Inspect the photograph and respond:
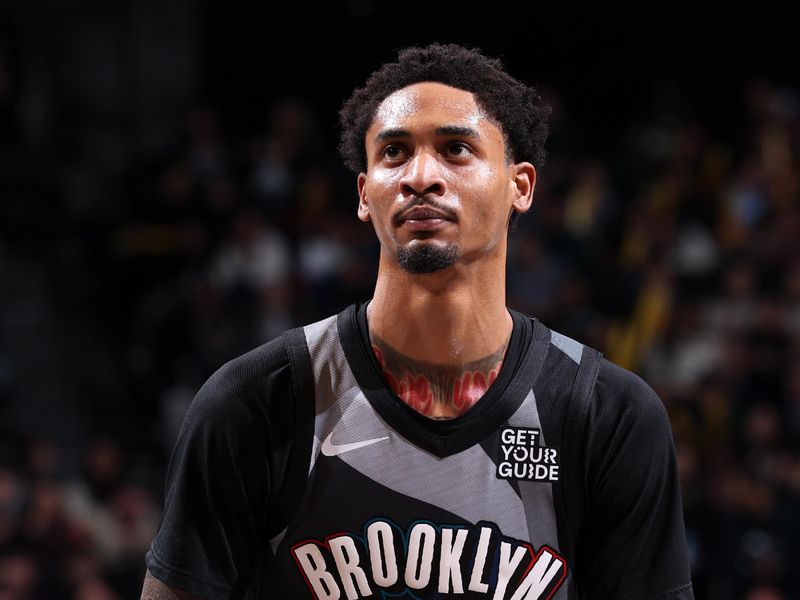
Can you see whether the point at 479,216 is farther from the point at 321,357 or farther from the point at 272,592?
the point at 272,592

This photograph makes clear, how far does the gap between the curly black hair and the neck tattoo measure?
478 millimetres

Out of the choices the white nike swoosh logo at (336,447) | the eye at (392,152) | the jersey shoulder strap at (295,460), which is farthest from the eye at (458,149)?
the white nike swoosh logo at (336,447)

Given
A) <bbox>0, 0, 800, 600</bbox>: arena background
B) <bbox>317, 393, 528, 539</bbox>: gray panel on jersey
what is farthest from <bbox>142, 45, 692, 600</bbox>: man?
<bbox>0, 0, 800, 600</bbox>: arena background

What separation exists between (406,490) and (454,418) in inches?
7.8

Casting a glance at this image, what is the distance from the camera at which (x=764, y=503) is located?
7879 millimetres

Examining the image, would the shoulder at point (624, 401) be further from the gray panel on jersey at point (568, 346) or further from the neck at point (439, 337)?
the neck at point (439, 337)

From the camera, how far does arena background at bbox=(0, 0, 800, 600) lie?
8445mm

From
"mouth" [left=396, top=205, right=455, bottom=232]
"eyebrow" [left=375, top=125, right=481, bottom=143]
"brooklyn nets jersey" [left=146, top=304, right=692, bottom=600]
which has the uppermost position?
"eyebrow" [left=375, top=125, right=481, bottom=143]

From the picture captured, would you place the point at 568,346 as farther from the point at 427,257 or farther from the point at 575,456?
the point at 427,257

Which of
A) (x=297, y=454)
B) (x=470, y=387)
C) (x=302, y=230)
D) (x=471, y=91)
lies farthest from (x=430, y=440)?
(x=302, y=230)

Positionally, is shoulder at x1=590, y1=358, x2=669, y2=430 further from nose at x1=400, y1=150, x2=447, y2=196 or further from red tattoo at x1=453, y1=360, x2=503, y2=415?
nose at x1=400, y1=150, x2=447, y2=196

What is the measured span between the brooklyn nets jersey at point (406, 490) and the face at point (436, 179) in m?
0.31

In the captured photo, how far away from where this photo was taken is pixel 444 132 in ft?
9.69

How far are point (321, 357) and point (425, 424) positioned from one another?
0.28m
